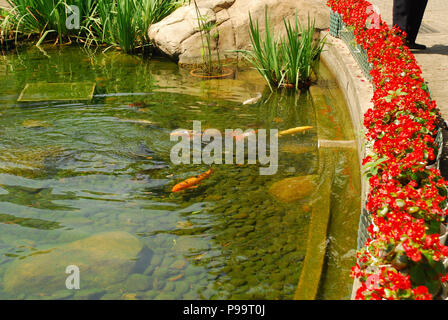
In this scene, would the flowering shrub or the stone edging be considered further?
the stone edging

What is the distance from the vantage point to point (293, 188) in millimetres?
3742

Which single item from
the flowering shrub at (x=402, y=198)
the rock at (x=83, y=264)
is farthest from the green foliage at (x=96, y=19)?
the rock at (x=83, y=264)

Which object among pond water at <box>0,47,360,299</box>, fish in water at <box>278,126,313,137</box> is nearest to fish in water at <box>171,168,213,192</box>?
pond water at <box>0,47,360,299</box>

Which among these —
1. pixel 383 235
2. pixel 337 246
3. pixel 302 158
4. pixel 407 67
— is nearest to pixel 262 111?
pixel 302 158

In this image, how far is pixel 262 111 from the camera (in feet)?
18.0

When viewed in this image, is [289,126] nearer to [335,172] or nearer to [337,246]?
[335,172]

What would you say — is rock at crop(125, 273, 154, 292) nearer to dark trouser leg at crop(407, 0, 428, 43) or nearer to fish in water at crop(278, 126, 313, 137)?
fish in water at crop(278, 126, 313, 137)

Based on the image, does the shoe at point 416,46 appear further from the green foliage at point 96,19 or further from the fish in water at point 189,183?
the fish in water at point 189,183

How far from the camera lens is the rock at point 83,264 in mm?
2773

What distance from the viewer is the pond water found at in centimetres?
281

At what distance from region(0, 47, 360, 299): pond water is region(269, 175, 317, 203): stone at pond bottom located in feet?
0.05

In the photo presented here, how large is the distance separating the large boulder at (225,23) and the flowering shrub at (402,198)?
3.21 metres

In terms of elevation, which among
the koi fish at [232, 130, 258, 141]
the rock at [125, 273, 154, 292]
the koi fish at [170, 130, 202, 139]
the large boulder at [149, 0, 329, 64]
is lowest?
the rock at [125, 273, 154, 292]

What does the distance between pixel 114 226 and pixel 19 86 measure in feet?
11.8
